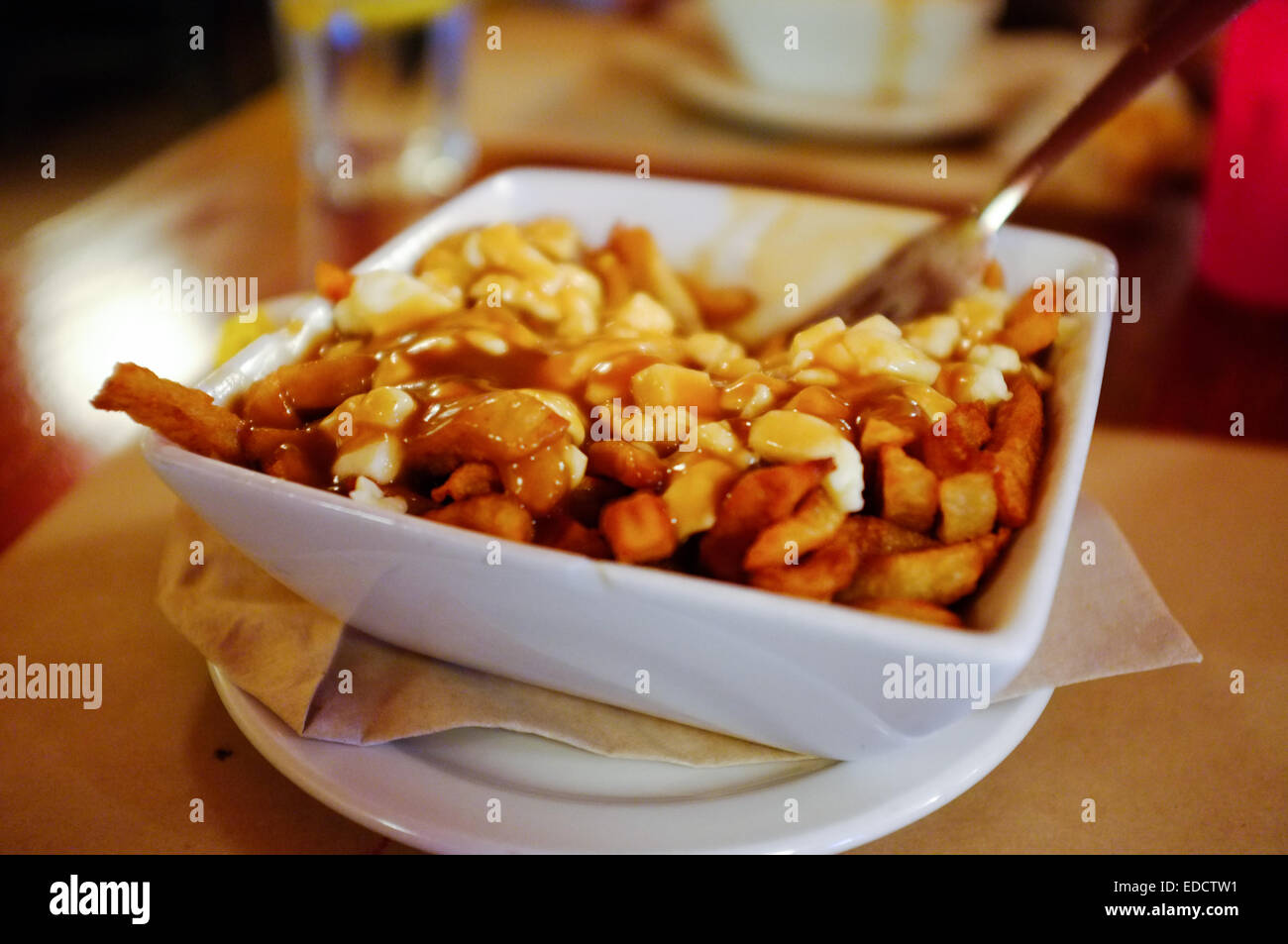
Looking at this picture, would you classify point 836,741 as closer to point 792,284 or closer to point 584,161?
point 792,284

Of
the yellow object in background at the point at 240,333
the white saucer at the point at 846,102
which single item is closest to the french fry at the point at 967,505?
the yellow object in background at the point at 240,333

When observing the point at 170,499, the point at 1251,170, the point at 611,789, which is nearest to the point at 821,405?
the point at 611,789

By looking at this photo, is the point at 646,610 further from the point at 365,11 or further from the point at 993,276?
the point at 365,11

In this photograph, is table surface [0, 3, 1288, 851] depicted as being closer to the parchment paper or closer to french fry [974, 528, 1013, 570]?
the parchment paper

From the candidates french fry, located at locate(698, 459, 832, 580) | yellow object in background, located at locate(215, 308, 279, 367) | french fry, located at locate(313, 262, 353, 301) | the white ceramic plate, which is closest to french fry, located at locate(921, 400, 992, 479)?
french fry, located at locate(698, 459, 832, 580)

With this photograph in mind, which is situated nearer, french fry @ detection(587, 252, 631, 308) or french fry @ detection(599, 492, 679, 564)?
french fry @ detection(599, 492, 679, 564)

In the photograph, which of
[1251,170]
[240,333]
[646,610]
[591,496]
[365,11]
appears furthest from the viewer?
[365,11]
